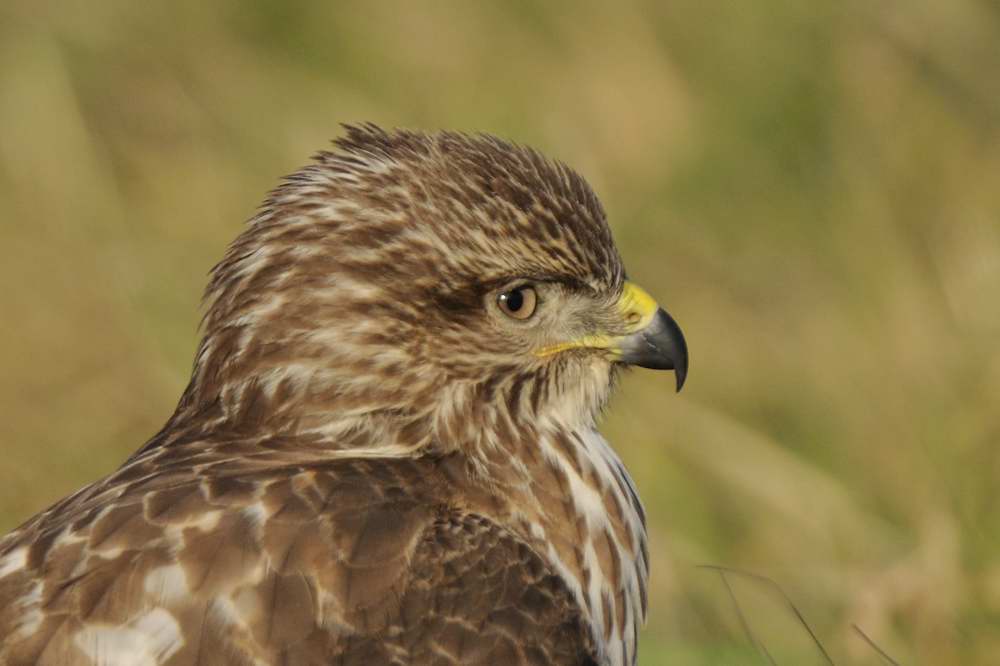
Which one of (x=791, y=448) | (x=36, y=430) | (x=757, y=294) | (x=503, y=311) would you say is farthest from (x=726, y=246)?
(x=503, y=311)

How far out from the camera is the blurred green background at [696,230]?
7.15 metres

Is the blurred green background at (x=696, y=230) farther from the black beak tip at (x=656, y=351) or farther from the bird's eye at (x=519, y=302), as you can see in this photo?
the bird's eye at (x=519, y=302)

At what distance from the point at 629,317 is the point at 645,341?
0.07 metres

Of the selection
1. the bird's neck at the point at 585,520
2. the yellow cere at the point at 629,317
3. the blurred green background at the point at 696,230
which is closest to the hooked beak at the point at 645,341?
the yellow cere at the point at 629,317

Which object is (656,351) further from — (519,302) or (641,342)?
(519,302)

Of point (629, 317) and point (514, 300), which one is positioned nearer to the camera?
point (514, 300)

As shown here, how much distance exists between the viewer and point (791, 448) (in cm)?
795

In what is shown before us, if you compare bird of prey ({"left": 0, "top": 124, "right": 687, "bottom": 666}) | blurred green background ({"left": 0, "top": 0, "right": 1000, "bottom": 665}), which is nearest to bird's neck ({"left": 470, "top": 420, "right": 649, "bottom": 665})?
bird of prey ({"left": 0, "top": 124, "right": 687, "bottom": 666})

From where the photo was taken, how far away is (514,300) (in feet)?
17.3

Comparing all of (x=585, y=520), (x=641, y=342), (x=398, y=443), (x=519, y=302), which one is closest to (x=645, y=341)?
(x=641, y=342)

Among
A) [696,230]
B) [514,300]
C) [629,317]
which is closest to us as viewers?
[514,300]

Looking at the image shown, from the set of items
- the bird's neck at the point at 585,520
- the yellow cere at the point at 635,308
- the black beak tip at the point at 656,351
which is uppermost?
the yellow cere at the point at 635,308

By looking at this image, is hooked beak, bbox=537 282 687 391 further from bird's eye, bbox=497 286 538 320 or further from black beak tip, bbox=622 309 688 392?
bird's eye, bbox=497 286 538 320

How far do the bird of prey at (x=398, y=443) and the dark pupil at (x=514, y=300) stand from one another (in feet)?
0.04
